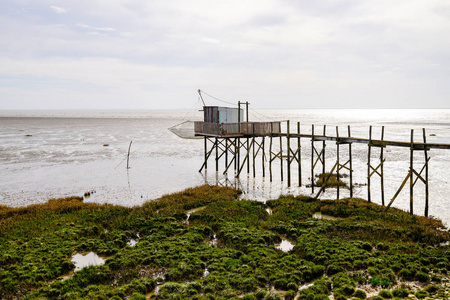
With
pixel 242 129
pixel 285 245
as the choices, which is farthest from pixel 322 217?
pixel 242 129

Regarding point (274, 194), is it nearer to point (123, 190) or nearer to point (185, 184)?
point (185, 184)

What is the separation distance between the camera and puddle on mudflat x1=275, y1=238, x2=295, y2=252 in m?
14.4

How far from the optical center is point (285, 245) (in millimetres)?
14891

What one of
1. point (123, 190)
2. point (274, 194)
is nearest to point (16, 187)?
point (123, 190)

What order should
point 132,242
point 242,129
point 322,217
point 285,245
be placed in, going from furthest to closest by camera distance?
1. point 242,129
2. point 322,217
3. point 132,242
4. point 285,245

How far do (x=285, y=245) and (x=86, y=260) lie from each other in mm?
8550

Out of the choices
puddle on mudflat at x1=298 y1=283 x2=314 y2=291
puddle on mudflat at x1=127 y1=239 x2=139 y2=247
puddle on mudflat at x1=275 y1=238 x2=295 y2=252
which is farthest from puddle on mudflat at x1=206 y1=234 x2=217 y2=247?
puddle on mudflat at x1=298 y1=283 x2=314 y2=291

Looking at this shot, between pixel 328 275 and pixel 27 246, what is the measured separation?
1253cm

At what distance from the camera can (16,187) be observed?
27.2 meters

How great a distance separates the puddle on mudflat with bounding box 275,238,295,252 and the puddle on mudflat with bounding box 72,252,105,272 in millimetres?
7490

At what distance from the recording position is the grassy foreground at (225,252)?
35.4 ft

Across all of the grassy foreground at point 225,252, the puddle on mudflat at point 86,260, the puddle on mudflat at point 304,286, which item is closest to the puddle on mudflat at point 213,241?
the grassy foreground at point 225,252

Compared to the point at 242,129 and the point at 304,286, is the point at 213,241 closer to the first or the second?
the point at 304,286

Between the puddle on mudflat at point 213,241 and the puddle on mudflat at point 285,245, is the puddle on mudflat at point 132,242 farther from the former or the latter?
the puddle on mudflat at point 285,245
